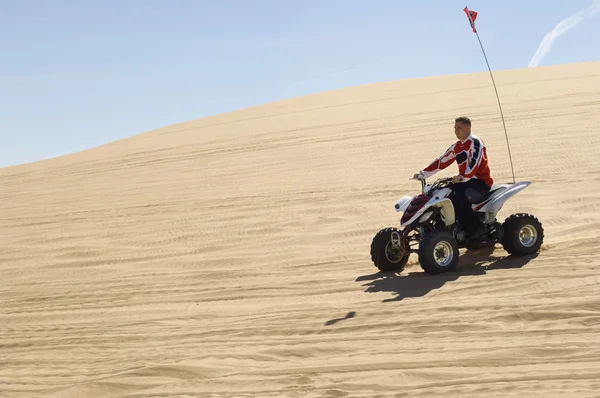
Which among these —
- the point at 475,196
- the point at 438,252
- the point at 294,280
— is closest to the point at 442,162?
the point at 475,196

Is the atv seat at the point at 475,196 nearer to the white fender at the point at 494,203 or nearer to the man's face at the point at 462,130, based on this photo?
the white fender at the point at 494,203

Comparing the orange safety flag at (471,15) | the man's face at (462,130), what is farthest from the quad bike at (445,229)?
the orange safety flag at (471,15)

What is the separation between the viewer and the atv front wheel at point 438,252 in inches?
281

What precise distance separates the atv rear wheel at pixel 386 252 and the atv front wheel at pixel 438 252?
0.50 meters

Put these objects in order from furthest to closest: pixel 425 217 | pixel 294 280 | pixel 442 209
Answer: pixel 294 280, pixel 442 209, pixel 425 217

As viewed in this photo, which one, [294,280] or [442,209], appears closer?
[442,209]

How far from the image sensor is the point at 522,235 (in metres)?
7.74

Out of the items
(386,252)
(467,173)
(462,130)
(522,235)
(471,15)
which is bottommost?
(522,235)

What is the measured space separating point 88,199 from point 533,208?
8.90 m

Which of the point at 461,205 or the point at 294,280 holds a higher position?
the point at 461,205

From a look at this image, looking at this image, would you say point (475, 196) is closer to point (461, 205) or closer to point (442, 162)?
point (461, 205)

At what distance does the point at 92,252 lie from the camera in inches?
424

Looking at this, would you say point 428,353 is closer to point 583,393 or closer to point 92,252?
point 583,393

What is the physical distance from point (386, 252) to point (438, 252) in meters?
0.64
